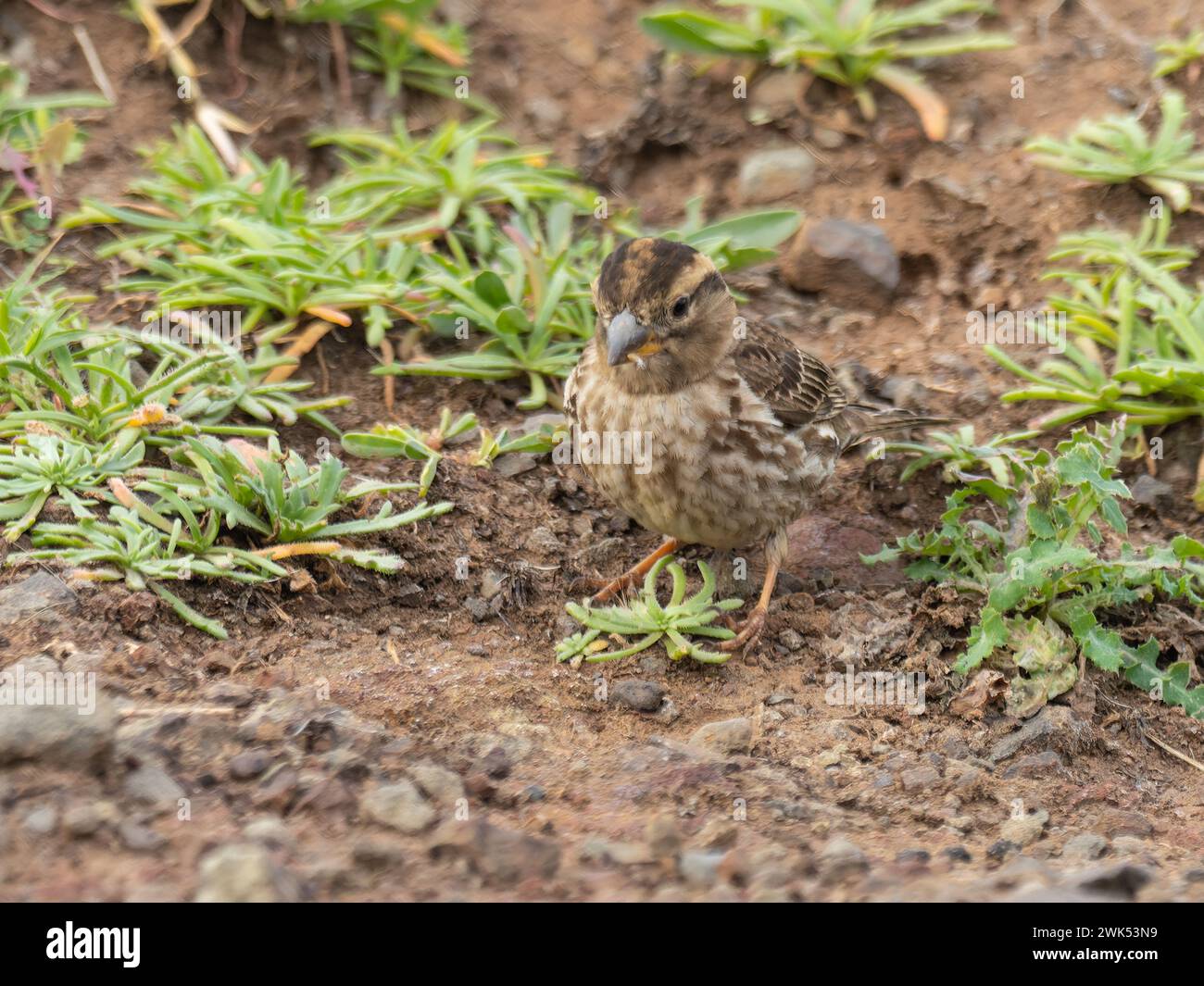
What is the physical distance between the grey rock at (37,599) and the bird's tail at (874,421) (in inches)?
120

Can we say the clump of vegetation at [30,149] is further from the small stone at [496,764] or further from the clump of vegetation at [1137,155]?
the clump of vegetation at [1137,155]

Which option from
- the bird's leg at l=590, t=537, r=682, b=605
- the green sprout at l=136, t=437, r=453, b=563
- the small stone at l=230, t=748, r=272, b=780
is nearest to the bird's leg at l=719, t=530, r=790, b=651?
the bird's leg at l=590, t=537, r=682, b=605

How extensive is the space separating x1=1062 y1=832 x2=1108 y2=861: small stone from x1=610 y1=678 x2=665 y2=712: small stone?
1.37 metres

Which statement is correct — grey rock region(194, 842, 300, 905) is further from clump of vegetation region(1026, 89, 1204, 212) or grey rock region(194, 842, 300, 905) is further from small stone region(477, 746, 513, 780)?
clump of vegetation region(1026, 89, 1204, 212)

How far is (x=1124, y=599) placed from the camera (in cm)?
516

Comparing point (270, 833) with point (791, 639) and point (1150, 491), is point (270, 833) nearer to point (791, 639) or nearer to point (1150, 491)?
point (791, 639)

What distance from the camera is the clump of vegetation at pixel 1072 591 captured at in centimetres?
497

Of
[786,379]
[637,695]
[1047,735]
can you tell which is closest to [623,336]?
[786,379]

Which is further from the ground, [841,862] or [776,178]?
[776,178]

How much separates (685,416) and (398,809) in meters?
2.14

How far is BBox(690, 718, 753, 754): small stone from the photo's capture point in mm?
4598

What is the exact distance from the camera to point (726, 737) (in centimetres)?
462

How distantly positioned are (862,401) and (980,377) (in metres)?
0.61

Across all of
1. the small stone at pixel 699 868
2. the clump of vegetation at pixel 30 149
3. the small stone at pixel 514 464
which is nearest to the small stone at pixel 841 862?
the small stone at pixel 699 868
